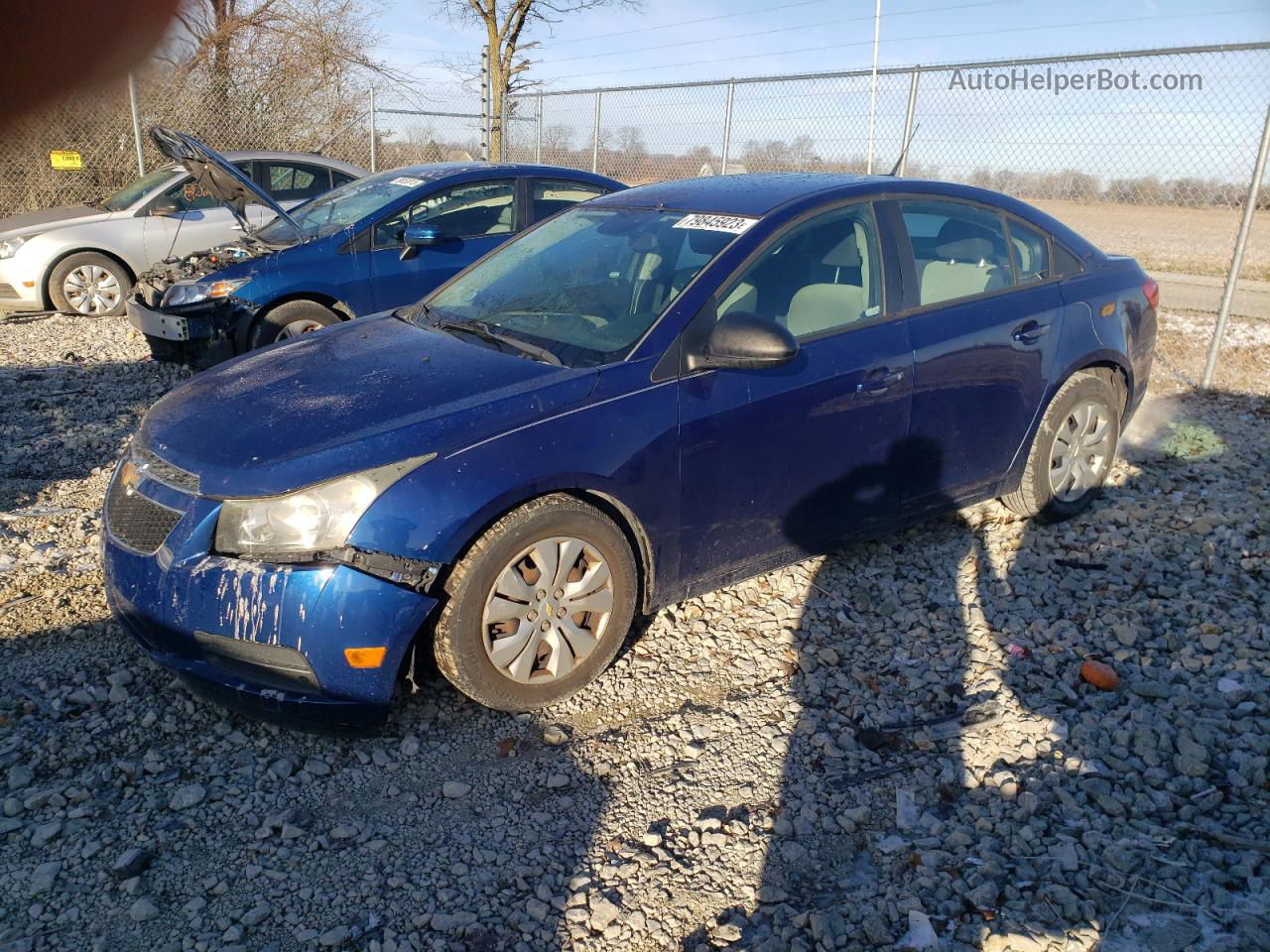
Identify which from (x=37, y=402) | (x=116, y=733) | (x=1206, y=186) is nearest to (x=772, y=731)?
(x=116, y=733)

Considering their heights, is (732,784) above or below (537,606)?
below

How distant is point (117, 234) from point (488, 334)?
7.61 metres

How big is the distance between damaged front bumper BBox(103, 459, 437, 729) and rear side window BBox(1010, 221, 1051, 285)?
3243mm

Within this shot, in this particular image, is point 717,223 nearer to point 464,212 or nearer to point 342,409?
point 342,409

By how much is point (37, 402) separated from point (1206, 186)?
30.7ft

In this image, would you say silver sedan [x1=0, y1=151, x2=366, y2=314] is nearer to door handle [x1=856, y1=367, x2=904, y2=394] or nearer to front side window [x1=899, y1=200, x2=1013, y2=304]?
front side window [x1=899, y1=200, x2=1013, y2=304]

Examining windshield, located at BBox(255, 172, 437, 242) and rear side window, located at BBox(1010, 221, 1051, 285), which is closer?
rear side window, located at BBox(1010, 221, 1051, 285)

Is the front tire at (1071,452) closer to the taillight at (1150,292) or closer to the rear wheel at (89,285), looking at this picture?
the taillight at (1150,292)

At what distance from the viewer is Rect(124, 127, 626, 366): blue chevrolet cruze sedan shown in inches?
272

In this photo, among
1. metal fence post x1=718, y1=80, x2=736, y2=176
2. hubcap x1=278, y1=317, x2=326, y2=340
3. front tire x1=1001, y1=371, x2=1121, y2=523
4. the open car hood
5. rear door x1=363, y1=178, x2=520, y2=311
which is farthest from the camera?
metal fence post x1=718, y1=80, x2=736, y2=176

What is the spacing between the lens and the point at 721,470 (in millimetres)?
3711

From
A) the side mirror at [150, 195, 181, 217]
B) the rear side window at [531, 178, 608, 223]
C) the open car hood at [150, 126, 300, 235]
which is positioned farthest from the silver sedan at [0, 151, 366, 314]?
the rear side window at [531, 178, 608, 223]

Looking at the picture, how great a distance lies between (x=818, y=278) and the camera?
4105 millimetres

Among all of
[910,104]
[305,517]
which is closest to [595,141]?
[910,104]
